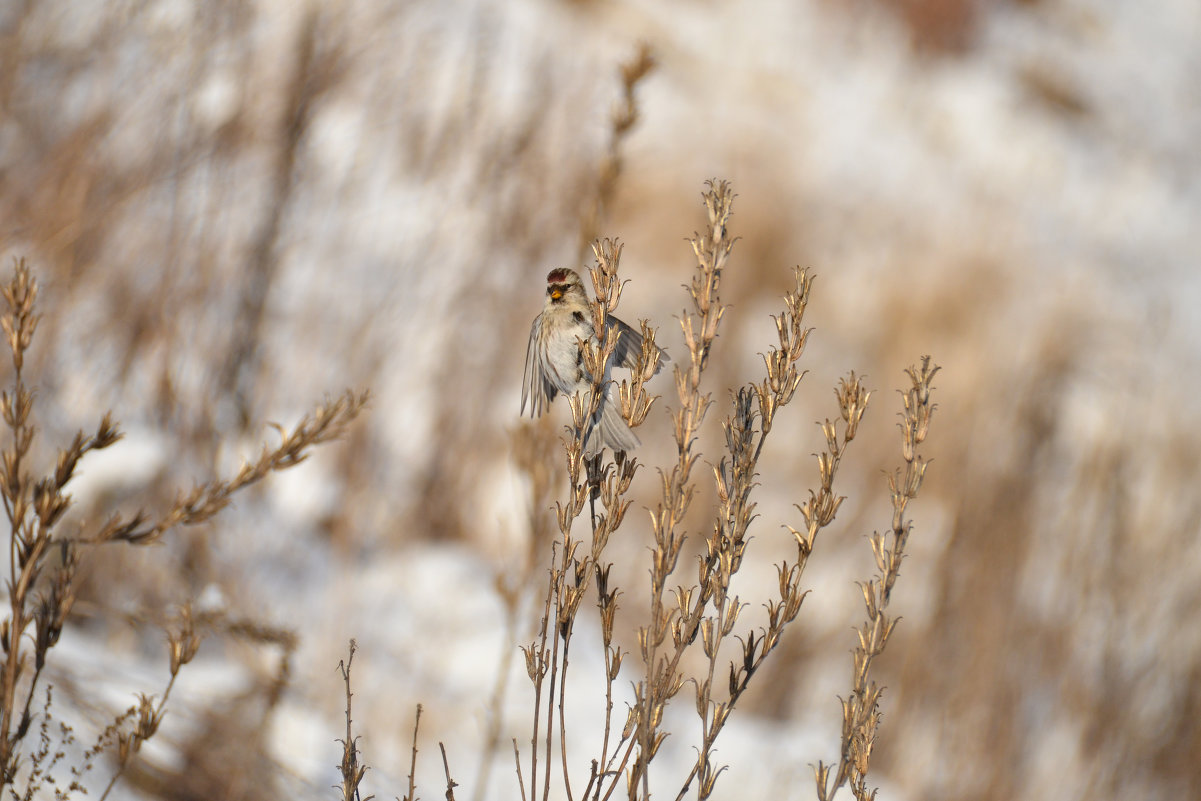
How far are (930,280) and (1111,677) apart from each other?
388 centimetres

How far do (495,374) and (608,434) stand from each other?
13.6ft

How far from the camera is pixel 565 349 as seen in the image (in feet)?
5.61

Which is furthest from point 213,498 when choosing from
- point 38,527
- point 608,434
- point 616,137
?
point 616,137

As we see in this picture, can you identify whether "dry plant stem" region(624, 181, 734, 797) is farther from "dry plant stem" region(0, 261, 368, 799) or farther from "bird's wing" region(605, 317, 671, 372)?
"dry plant stem" region(0, 261, 368, 799)

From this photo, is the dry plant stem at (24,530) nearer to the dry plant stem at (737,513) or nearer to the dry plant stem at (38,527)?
the dry plant stem at (38,527)

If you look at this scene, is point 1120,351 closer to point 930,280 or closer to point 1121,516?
point 930,280

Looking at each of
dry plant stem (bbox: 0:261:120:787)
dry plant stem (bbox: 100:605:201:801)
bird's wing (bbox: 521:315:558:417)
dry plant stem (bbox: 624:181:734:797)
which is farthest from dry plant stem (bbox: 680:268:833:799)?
dry plant stem (bbox: 0:261:120:787)

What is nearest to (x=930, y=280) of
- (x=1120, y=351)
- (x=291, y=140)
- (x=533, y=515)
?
(x=1120, y=351)

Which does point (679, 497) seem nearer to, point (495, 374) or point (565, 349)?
point (565, 349)

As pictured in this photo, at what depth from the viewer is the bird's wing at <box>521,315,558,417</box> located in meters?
1.78

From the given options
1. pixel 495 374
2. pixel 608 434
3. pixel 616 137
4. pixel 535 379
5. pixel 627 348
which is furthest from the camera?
pixel 495 374

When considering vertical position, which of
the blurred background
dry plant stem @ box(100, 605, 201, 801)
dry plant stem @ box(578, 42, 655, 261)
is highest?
the blurred background

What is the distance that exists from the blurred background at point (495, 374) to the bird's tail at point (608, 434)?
702mm

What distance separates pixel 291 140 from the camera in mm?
4730
